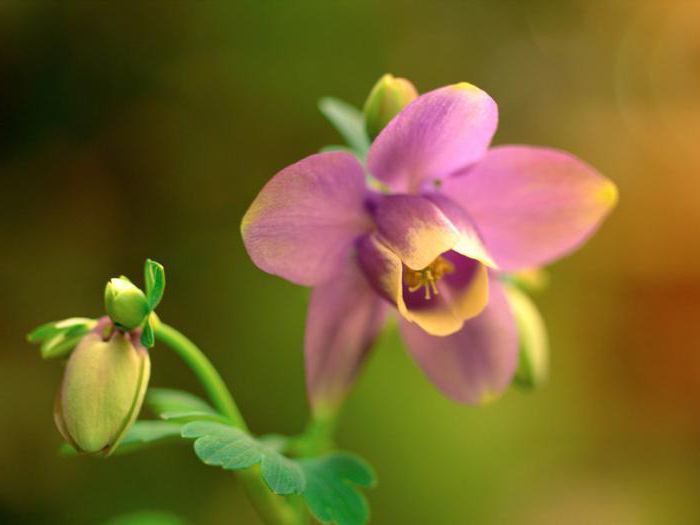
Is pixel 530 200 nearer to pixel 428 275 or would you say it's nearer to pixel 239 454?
pixel 428 275

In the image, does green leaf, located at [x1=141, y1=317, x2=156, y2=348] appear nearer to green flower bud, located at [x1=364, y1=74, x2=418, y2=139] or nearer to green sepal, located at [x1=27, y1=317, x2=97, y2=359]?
green sepal, located at [x1=27, y1=317, x2=97, y2=359]

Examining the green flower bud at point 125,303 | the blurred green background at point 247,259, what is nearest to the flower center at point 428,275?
the green flower bud at point 125,303

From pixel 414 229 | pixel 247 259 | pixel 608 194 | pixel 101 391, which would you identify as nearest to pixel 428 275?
pixel 414 229

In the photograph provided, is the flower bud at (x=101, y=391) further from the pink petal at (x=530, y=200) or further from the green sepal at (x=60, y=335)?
the pink petal at (x=530, y=200)

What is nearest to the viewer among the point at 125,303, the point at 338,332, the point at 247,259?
the point at 125,303

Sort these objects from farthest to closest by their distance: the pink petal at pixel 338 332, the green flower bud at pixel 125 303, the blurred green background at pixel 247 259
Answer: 1. the blurred green background at pixel 247 259
2. the pink petal at pixel 338 332
3. the green flower bud at pixel 125 303

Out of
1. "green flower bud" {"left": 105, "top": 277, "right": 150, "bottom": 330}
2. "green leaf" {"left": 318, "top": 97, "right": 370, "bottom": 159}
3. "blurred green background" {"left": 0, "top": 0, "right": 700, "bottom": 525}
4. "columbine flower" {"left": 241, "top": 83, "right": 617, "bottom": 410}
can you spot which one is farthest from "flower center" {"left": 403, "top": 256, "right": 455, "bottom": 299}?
"blurred green background" {"left": 0, "top": 0, "right": 700, "bottom": 525}

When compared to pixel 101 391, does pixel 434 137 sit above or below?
above
